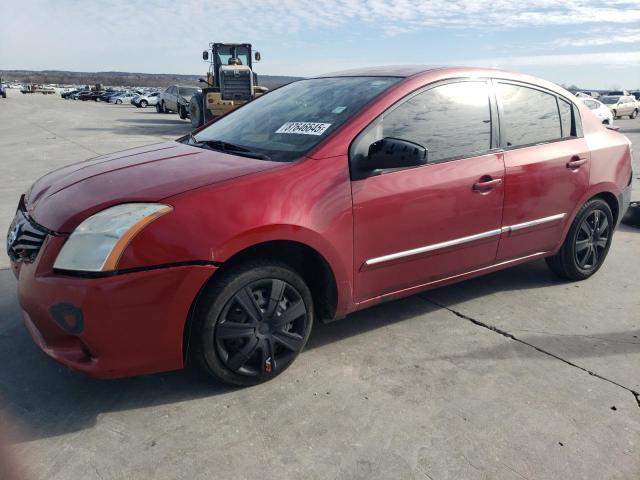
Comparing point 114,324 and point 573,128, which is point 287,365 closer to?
point 114,324

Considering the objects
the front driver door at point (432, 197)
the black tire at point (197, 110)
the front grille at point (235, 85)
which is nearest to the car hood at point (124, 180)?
the front driver door at point (432, 197)

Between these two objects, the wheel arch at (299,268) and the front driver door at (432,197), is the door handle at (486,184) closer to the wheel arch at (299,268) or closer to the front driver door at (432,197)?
the front driver door at (432,197)

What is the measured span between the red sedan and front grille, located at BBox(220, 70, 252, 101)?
54.8 ft

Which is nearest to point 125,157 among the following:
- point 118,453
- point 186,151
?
point 186,151

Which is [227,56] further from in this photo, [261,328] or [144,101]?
[144,101]

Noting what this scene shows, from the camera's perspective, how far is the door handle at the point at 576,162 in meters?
3.89

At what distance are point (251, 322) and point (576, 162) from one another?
2717mm

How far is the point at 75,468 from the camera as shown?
2.18m

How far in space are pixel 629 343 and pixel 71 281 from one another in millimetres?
3188

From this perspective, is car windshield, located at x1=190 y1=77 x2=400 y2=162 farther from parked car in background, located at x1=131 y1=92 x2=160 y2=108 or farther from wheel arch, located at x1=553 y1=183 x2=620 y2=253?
Result: parked car in background, located at x1=131 y1=92 x2=160 y2=108

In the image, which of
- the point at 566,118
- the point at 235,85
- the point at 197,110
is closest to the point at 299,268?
the point at 566,118

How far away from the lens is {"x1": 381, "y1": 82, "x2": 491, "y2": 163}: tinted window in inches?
125

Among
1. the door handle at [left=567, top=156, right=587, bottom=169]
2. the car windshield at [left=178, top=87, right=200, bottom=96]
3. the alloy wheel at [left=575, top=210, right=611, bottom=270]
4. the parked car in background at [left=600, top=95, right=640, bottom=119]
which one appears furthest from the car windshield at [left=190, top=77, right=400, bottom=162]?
the parked car in background at [left=600, top=95, right=640, bottom=119]

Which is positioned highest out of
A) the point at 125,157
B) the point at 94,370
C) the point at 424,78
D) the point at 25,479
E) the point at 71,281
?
the point at 424,78
